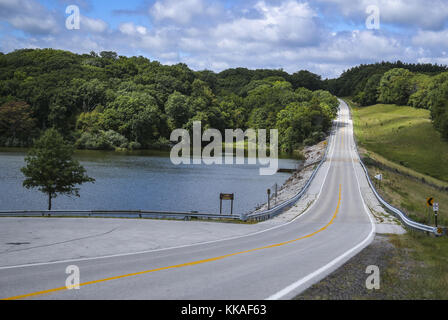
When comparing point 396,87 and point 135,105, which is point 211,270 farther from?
point 396,87

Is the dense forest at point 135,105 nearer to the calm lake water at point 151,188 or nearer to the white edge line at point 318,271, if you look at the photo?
the calm lake water at point 151,188

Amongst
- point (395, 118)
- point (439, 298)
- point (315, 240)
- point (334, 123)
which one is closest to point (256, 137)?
point (334, 123)

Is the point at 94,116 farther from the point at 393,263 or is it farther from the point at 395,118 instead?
the point at 393,263

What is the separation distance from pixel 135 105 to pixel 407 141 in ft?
245

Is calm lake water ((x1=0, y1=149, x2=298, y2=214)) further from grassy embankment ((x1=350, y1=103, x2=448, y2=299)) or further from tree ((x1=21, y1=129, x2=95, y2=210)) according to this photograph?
grassy embankment ((x1=350, y1=103, x2=448, y2=299))

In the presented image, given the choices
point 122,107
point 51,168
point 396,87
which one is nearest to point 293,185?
point 51,168

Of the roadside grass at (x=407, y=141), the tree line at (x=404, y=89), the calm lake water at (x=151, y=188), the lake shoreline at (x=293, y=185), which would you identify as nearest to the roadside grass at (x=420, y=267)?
the lake shoreline at (x=293, y=185)

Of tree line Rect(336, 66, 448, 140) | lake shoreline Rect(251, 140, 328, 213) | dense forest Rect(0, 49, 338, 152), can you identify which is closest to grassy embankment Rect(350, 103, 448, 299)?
tree line Rect(336, 66, 448, 140)

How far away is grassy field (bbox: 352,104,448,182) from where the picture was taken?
76.9 m

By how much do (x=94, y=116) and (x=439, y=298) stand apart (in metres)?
121

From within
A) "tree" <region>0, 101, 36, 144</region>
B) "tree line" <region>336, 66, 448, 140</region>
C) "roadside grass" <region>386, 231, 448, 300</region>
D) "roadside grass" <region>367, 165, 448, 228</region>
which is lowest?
"roadside grass" <region>367, 165, 448, 228</region>

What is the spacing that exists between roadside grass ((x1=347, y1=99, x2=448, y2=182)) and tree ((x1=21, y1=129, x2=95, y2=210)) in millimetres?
51656

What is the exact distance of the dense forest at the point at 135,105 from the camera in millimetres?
114438
